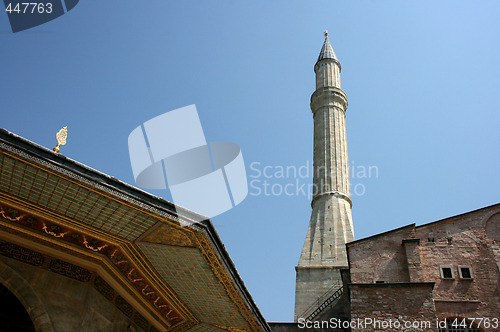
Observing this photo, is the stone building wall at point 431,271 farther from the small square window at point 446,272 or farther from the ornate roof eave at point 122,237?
the ornate roof eave at point 122,237

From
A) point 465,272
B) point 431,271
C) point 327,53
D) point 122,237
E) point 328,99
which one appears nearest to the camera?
point 122,237

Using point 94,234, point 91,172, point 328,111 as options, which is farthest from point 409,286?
point 328,111

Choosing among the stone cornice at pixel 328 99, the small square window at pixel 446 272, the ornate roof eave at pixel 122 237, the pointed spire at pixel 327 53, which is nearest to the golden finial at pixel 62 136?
the ornate roof eave at pixel 122 237

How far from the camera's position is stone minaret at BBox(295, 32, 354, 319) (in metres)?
17.8

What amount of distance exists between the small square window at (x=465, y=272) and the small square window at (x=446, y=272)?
245 millimetres

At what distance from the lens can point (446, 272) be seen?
12906mm

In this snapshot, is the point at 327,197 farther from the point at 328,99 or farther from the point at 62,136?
the point at 62,136

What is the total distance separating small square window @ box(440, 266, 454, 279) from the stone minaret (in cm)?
519

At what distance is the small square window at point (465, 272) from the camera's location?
41.8 feet

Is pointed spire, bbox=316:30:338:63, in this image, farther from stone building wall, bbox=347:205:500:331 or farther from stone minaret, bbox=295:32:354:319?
stone building wall, bbox=347:205:500:331

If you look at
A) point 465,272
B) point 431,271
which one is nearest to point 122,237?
point 431,271

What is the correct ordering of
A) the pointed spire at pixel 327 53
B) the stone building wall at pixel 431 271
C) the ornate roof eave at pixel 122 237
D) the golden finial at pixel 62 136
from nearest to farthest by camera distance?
the ornate roof eave at pixel 122 237 < the golden finial at pixel 62 136 < the stone building wall at pixel 431 271 < the pointed spire at pixel 327 53

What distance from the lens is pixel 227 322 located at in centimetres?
785

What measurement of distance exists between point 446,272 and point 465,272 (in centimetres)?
50
